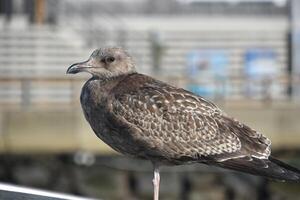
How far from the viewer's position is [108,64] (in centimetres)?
621

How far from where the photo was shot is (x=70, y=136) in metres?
16.3

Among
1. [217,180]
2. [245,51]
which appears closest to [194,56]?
[245,51]

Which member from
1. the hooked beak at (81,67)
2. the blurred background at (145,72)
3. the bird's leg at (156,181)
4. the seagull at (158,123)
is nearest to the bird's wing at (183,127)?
the seagull at (158,123)

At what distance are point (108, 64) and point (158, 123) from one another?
1.37 ft

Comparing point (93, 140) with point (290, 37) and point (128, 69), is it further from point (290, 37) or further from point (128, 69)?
point (290, 37)

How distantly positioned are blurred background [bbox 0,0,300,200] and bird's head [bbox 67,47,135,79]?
487 cm

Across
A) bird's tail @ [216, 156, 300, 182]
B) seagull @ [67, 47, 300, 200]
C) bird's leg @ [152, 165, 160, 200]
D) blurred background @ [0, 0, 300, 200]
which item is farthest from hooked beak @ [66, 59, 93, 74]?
blurred background @ [0, 0, 300, 200]

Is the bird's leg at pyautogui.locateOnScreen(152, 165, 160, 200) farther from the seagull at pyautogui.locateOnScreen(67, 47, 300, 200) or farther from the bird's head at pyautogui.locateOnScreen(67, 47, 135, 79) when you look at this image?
the bird's head at pyautogui.locateOnScreen(67, 47, 135, 79)

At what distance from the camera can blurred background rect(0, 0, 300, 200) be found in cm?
1655

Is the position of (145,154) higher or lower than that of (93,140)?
higher

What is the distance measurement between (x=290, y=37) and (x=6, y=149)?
1271cm

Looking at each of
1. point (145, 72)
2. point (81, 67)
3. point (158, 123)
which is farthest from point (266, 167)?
point (145, 72)

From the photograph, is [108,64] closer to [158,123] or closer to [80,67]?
[80,67]

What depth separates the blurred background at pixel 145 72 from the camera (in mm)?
16547
